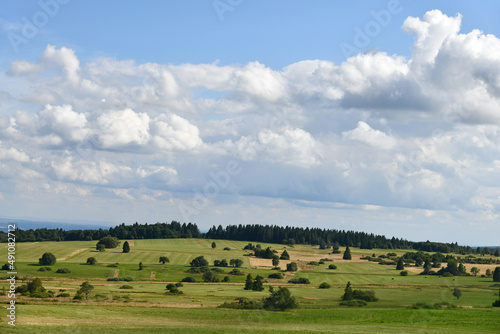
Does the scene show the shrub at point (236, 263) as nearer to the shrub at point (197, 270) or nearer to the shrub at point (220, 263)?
the shrub at point (220, 263)

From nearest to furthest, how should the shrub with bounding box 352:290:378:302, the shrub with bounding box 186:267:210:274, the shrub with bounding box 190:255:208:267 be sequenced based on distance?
the shrub with bounding box 352:290:378:302, the shrub with bounding box 186:267:210:274, the shrub with bounding box 190:255:208:267

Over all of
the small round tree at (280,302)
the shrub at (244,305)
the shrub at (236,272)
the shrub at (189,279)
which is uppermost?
the small round tree at (280,302)

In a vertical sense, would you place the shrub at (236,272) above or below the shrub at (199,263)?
below

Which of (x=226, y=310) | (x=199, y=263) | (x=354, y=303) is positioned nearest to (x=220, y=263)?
(x=199, y=263)

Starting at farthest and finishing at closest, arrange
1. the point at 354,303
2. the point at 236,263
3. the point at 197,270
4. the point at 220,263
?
the point at 220,263, the point at 236,263, the point at 197,270, the point at 354,303

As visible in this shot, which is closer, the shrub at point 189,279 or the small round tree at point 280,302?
the small round tree at point 280,302

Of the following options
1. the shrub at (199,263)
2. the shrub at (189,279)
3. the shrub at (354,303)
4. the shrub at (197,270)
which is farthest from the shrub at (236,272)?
the shrub at (354,303)

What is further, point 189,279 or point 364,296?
point 189,279

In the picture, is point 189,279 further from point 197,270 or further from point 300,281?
point 300,281

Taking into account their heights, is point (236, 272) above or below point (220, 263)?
below

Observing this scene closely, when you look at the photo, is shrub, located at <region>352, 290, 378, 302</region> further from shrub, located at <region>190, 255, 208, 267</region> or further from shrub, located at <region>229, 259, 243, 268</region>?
shrub, located at <region>190, 255, 208, 267</region>

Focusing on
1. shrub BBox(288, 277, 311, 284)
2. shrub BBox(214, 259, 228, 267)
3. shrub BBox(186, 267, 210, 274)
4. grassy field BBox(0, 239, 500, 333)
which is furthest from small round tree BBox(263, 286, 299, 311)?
shrub BBox(214, 259, 228, 267)

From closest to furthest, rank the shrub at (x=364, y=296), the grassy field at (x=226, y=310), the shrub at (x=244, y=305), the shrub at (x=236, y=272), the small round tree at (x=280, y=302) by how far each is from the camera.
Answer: the grassy field at (x=226, y=310) → the shrub at (x=244, y=305) → the small round tree at (x=280, y=302) → the shrub at (x=364, y=296) → the shrub at (x=236, y=272)

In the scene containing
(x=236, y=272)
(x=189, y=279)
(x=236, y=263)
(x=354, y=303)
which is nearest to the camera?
(x=354, y=303)
